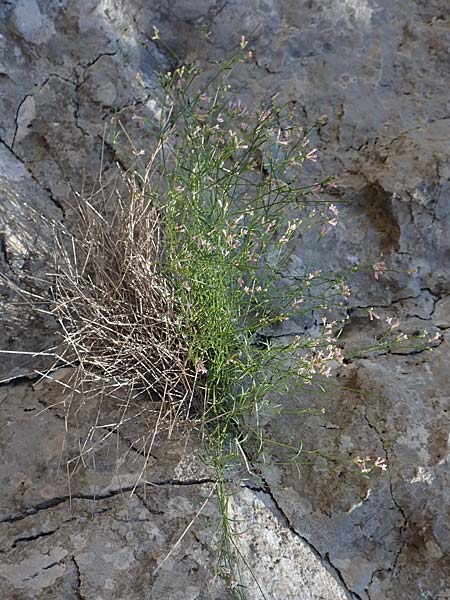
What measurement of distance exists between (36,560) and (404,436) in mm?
742

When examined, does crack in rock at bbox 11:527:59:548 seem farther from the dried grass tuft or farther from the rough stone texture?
the dried grass tuft

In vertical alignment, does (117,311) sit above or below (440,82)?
below

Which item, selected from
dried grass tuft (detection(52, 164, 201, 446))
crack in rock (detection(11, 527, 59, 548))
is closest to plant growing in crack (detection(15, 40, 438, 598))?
dried grass tuft (detection(52, 164, 201, 446))

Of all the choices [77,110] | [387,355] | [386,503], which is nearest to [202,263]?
[387,355]

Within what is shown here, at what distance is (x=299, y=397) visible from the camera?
1.49m

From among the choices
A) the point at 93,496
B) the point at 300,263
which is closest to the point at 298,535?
the point at 93,496

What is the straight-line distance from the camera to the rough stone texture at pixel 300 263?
4.21 feet

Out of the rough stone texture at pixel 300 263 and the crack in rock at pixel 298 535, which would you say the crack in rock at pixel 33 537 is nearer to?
the rough stone texture at pixel 300 263

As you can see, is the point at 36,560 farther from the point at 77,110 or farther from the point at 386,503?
the point at 77,110

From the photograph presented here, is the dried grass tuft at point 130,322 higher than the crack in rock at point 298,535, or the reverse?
the dried grass tuft at point 130,322

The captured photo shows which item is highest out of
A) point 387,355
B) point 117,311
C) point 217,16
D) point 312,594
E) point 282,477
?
point 217,16

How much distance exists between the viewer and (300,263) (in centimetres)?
175

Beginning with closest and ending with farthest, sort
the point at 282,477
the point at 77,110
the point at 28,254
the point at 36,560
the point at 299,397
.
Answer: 1. the point at 36,560
2. the point at 282,477
3. the point at 299,397
4. the point at 28,254
5. the point at 77,110

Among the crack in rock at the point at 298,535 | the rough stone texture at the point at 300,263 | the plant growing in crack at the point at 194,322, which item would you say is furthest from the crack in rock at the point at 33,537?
the crack in rock at the point at 298,535
